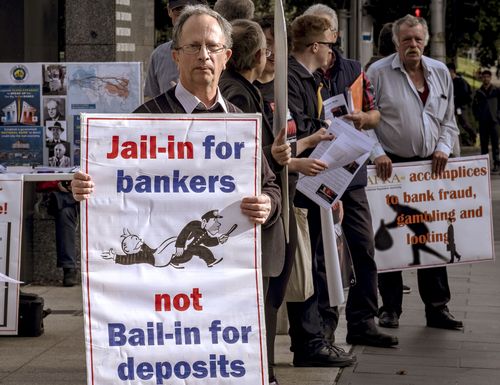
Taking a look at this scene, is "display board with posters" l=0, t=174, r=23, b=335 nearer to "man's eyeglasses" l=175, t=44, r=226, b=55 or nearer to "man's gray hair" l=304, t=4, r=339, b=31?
"man's gray hair" l=304, t=4, r=339, b=31

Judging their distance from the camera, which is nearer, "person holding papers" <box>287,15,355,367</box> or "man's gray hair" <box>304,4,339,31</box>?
"person holding papers" <box>287,15,355,367</box>

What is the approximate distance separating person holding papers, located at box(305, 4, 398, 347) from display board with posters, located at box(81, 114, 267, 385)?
268cm

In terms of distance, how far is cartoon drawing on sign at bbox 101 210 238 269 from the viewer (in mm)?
4453

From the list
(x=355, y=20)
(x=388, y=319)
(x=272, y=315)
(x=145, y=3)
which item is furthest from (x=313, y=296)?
(x=355, y=20)

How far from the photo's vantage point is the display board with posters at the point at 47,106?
27.6ft

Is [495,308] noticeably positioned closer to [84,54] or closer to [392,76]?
[392,76]

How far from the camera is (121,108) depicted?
8375 millimetres

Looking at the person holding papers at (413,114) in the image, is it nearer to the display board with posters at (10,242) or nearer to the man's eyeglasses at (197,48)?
the display board with posters at (10,242)

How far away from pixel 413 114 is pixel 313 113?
1.31 metres

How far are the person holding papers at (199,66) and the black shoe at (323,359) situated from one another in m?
2.01

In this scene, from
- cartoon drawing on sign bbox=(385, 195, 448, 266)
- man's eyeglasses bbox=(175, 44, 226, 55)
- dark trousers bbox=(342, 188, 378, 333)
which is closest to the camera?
man's eyeglasses bbox=(175, 44, 226, 55)

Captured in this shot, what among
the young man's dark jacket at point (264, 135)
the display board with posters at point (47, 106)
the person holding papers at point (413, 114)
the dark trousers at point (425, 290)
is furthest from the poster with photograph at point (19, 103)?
the young man's dark jacket at point (264, 135)

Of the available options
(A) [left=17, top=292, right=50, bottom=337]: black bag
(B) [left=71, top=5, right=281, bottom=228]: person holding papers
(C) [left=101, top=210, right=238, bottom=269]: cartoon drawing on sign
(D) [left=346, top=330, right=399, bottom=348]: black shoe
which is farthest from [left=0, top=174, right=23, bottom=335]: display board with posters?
(C) [left=101, top=210, right=238, bottom=269]: cartoon drawing on sign

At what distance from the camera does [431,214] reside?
8.09 metres
